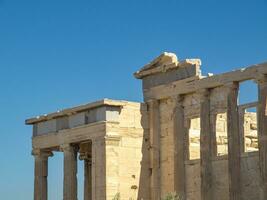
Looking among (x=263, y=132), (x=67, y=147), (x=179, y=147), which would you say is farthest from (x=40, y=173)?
(x=263, y=132)

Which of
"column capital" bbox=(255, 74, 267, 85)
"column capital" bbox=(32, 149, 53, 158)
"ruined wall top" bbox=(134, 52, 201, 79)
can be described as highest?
"ruined wall top" bbox=(134, 52, 201, 79)

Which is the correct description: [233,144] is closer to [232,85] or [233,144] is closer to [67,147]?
[232,85]

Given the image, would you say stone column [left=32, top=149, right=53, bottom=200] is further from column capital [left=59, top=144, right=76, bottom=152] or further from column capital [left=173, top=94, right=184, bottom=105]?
column capital [left=173, top=94, right=184, bottom=105]

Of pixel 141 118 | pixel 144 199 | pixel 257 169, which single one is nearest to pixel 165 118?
pixel 141 118

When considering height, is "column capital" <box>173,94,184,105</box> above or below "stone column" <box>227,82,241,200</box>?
above

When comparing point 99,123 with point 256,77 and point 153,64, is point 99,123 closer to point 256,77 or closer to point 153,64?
point 153,64

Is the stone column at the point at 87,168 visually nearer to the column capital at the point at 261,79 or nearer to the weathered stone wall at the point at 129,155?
the weathered stone wall at the point at 129,155

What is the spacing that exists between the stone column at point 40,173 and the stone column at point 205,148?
7054 mm

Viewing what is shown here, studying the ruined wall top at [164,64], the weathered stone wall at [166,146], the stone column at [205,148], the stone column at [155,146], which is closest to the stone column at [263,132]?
the stone column at [205,148]

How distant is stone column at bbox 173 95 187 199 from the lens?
2605cm

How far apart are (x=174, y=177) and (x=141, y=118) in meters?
2.51

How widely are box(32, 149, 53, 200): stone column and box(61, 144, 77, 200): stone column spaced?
1.70 meters

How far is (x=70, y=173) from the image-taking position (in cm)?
2814

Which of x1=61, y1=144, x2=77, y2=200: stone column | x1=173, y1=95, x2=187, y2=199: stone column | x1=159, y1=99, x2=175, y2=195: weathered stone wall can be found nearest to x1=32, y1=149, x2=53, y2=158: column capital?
x1=61, y1=144, x2=77, y2=200: stone column
